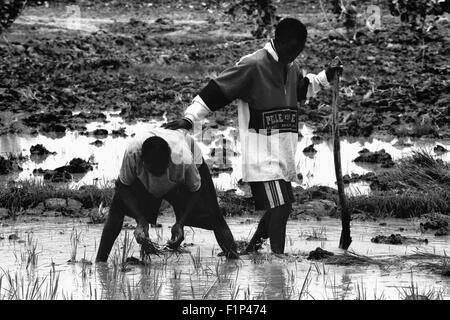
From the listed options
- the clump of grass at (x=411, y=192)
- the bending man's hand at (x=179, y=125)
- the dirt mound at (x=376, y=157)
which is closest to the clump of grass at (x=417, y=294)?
the bending man's hand at (x=179, y=125)

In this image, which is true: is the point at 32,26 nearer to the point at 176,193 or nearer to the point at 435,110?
the point at 435,110

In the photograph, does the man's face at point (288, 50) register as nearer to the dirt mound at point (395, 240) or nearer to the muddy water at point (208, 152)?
the dirt mound at point (395, 240)

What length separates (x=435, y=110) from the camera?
14133mm

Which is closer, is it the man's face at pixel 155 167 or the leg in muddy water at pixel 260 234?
the man's face at pixel 155 167

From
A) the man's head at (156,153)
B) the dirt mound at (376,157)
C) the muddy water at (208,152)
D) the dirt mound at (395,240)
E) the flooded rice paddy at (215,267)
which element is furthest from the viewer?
the dirt mound at (376,157)

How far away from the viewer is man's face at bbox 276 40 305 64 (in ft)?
20.0

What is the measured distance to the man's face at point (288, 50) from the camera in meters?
6.09

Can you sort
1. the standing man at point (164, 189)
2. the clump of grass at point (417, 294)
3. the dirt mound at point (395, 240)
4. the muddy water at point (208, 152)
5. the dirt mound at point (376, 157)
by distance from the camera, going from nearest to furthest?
1. the clump of grass at point (417, 294)
2. the standing man at point (164, 189)
3. the dirt mound at point (395, 240)
4. the muddy water at point (208, 152)
5. the dirt mound at point (376, 157)

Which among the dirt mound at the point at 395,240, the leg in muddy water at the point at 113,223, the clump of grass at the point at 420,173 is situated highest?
the clump of grass at the point at 420,173

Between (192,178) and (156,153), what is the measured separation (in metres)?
0.43

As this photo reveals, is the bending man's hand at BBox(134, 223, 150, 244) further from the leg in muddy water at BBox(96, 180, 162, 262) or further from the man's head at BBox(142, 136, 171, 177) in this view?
the man's head at BBox(142, 136, 171, 177)

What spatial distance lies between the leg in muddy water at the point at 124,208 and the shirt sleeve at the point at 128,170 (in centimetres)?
7
